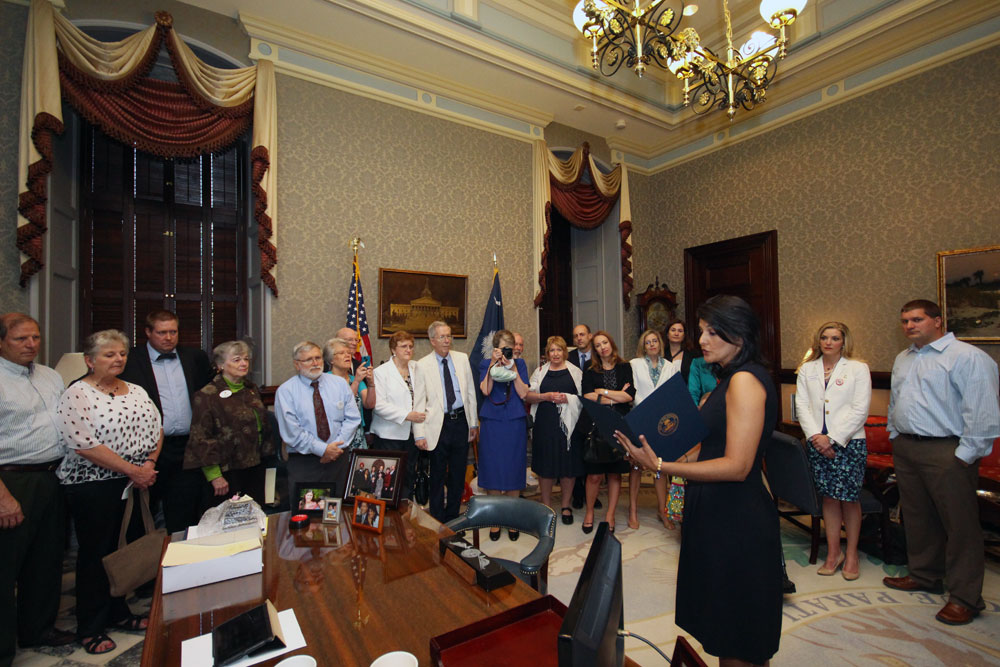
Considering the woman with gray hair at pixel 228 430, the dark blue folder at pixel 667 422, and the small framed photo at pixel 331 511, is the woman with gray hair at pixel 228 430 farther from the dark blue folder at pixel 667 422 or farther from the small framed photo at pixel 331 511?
the dark blue folder at pixel 667 422

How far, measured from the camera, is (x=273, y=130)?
14.5 feet

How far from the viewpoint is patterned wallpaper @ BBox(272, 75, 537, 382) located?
463cm

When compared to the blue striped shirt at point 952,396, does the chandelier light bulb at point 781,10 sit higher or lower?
higher

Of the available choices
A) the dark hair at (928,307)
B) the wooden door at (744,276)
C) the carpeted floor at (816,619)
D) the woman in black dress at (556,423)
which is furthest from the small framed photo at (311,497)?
the wooden door at (744,276)

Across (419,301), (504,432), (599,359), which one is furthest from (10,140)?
(599,359)

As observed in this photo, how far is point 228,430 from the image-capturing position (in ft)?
9.14

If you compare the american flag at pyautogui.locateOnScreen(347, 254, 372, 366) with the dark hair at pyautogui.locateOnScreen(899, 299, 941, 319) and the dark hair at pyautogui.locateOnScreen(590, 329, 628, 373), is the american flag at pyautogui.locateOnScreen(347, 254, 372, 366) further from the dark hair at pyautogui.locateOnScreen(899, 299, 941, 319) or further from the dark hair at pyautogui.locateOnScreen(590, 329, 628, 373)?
the dark hair at pyautogui.locateOnScreen(899, 299, 941, 319)

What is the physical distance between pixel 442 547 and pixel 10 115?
4.57 meters

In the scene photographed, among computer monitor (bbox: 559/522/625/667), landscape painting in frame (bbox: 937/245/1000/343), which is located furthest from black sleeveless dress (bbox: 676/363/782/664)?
landscape painting in frame (bbox: 937/245/1000/343)

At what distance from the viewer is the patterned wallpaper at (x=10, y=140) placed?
3.55m

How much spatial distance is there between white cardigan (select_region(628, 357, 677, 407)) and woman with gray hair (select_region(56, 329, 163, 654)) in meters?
3.34

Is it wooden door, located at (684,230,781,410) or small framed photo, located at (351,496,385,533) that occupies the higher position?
wooden door, located at (684,230,781,410)

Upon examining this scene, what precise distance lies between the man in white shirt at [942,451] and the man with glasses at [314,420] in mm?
3318

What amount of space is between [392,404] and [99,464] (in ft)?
5.33
